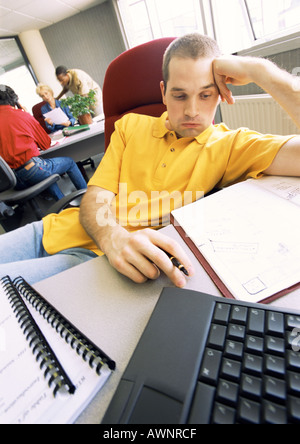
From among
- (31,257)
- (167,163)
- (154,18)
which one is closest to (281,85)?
(167,163)

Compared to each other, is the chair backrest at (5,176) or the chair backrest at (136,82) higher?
the chair backrest at (136,82)

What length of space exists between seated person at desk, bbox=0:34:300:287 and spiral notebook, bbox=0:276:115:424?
0.14 m

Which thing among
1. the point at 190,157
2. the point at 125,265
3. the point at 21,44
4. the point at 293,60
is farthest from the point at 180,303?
the point at 21,44

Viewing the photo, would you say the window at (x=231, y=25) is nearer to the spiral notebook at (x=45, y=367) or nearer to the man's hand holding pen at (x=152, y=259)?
the man's hand holding pen at (x=152, y=259)

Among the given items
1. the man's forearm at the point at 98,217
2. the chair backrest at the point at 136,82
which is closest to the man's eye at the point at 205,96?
the chair backrest at the point at 136,82

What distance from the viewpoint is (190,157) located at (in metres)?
0.81

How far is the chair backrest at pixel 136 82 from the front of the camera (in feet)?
3.17

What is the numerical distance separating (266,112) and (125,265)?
4.82ft

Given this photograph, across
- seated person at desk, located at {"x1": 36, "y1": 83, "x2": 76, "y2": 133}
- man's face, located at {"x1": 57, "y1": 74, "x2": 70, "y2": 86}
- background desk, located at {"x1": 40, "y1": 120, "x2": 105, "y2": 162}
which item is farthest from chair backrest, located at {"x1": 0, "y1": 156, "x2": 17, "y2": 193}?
man's face, located at {"x1": 57, "y1": 74, "x2": 70, "y2": 86}

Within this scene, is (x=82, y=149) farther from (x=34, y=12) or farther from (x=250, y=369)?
(x=34, y=12)

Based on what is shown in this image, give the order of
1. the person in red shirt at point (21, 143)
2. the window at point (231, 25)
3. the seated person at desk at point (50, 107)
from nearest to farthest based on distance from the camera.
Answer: the person in red shirt at point (21, 143) < the window at point (231, 25) < the seated person at desk at point (50, 107)

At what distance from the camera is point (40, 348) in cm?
31

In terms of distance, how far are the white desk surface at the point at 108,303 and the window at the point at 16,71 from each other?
6176 millimetres

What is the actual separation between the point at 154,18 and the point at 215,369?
514 centimetres
